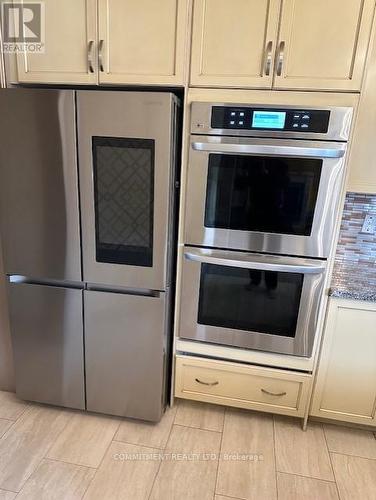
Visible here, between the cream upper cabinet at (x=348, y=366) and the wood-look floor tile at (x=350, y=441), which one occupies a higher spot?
the cream upper cabinet at (x=348, y=366)

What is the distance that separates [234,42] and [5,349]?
6.64 ft

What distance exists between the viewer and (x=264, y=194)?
5.24 ft

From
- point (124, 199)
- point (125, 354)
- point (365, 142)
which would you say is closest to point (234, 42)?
point (365, 142)

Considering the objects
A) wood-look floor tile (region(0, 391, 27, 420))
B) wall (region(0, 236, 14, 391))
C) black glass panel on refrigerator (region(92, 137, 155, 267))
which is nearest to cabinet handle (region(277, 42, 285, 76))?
black glass panel on refrigerator (region(92, 137, 155, 267))

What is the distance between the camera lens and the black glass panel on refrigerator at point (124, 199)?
1.52 meters

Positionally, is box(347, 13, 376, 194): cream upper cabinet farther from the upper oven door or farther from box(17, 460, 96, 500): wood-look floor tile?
box(17, 460, 96, 500): wood-look floor tile

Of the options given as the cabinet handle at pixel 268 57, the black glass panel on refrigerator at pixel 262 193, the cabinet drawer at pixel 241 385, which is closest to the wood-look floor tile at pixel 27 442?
the cabinet drawer at pixel 241 385

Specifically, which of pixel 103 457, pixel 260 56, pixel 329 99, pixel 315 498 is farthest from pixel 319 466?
pixel 260 56

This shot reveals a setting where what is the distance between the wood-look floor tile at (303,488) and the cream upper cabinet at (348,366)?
1.16ft

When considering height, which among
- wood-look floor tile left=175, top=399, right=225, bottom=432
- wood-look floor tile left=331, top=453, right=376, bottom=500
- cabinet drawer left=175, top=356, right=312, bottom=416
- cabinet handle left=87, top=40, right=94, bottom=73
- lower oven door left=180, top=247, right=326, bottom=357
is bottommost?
wood-look floor tile left=331, top=453, right=376, bottom=500

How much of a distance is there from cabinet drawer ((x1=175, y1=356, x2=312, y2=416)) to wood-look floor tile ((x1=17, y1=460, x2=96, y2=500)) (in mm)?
630

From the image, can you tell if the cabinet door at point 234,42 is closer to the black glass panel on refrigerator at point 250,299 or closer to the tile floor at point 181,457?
the black glass panel on refrigerator at point 250,299

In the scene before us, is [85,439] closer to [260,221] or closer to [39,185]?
[39,185]

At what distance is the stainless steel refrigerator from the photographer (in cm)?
150
